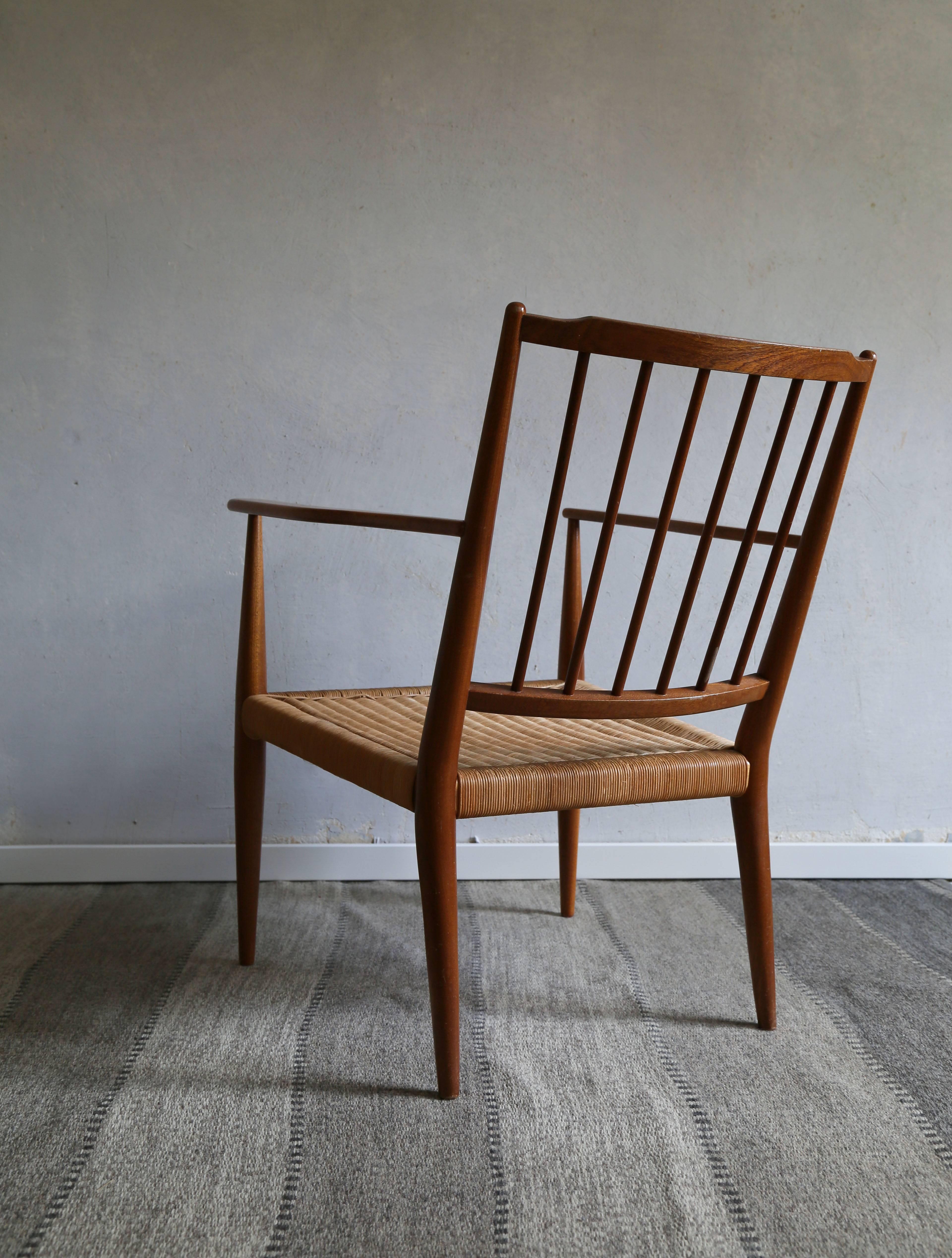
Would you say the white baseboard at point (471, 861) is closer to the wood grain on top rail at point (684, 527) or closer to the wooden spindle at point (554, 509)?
the wood grain on top rail at point (684, 527)

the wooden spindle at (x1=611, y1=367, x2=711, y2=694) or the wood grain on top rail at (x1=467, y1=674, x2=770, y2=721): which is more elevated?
the wooden spindle at (x1=611, y1=367, x2=711, y2=694)

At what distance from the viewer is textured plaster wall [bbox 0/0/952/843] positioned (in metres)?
1.46

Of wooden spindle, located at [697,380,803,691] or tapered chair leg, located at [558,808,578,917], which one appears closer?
wooden spindle, located at [697,380,803,691]

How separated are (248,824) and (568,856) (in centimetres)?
49

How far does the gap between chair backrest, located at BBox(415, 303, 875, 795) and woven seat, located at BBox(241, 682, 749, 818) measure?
2.8 inches

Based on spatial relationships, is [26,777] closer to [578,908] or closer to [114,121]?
[578,908]

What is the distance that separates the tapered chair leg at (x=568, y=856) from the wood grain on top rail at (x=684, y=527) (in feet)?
1.44

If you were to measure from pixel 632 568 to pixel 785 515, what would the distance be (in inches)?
26.3

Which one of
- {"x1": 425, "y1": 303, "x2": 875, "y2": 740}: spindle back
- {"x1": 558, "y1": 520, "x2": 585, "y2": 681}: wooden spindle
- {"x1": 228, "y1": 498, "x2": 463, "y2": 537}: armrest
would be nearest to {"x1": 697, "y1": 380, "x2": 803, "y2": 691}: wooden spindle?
{"x1": 425, "y1": 303, "x2": 875, "y2": 740}: spindle back

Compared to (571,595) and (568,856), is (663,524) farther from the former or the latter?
(568,856)

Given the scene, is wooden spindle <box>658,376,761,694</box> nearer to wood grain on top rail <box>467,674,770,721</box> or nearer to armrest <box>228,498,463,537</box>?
wood grain on top rail <box>467,674,770,721</box>

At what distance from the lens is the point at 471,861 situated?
160 cm

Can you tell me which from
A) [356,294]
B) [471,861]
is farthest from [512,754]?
[356,294]

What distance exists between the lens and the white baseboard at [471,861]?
1.54 m
